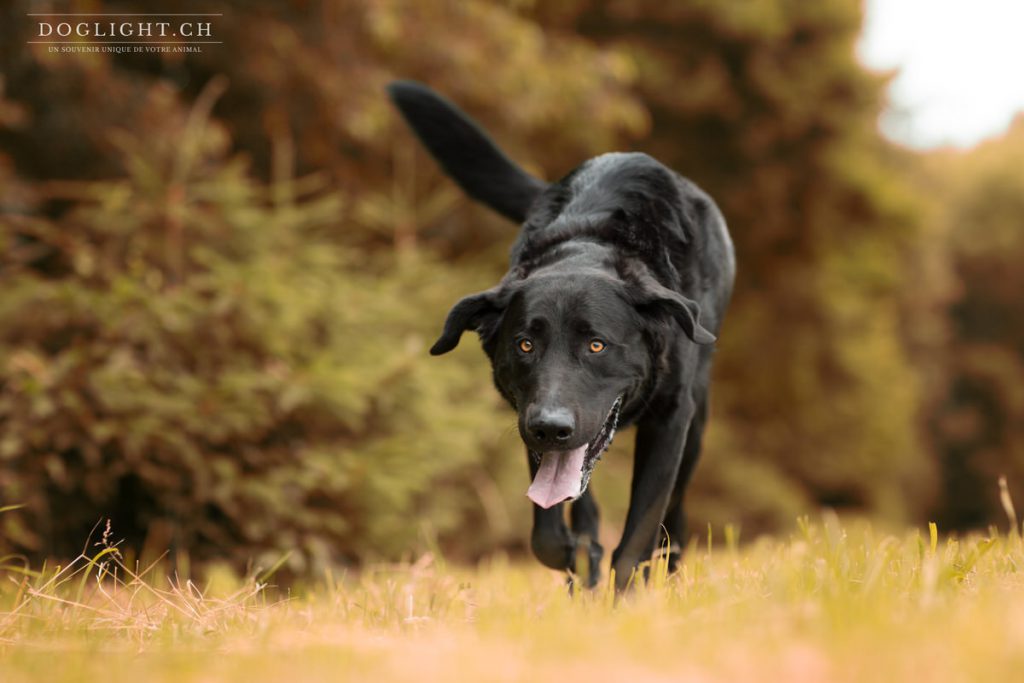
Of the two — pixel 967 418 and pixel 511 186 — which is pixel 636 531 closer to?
pixel 511 186

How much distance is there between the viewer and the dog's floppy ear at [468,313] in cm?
326

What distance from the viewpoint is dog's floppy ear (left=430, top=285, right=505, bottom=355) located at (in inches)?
128

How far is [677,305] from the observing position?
3078 millimetres

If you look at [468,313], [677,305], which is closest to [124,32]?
[468,313]

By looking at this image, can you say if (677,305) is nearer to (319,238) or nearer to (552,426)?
(552,426)

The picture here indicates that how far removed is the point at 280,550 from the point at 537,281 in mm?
3998

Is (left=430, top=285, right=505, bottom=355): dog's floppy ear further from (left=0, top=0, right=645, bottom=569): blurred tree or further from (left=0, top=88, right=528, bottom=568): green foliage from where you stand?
(left=0, top=88, right=528, bottom=568): green foliage

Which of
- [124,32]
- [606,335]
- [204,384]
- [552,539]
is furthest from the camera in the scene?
[124,32]

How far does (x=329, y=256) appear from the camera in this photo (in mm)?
7477

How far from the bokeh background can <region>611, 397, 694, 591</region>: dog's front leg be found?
129 cm

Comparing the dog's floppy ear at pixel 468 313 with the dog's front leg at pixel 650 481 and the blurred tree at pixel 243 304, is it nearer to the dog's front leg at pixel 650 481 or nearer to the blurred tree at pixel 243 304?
the dog's front leg at pixel 650 481

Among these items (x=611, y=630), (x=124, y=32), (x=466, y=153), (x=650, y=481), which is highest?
(x=124, y=32)

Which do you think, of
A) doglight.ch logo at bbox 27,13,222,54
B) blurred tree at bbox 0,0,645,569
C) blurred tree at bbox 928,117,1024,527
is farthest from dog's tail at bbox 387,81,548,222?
blurred tree at bbox 928,117,1024,527

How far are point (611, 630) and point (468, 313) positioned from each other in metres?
1.47
